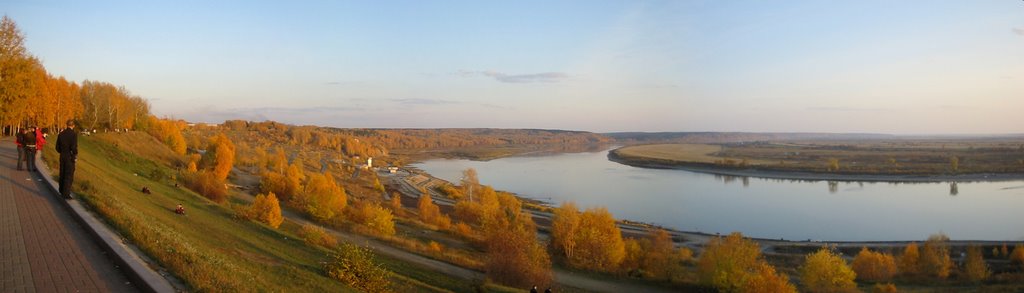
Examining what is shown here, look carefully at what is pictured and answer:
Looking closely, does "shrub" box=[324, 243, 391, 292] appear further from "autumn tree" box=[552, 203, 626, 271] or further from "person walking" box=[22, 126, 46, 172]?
"autumn tree" box=[552, 203, 626, 271]

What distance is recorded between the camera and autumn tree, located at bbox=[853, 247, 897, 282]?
19.7m

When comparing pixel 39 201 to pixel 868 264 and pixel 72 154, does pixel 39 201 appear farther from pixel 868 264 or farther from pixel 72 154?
pixel 868 264

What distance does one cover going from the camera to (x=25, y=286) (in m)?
4.45

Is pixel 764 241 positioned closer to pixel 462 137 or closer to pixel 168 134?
pixel 168 134

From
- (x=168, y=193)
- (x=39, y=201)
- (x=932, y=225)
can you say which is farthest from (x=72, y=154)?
(x=932, y=225)

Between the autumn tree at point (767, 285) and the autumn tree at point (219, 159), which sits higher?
the autumn tree at point (219, 159)

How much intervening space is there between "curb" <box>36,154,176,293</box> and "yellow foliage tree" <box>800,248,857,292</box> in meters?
17.5

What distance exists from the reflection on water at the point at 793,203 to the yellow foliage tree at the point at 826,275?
8.84 metres

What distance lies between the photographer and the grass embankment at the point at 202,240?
19.1 ft

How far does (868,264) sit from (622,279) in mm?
8854

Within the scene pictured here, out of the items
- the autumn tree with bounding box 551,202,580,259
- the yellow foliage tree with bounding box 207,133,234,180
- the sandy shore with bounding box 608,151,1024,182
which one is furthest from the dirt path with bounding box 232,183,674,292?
the sandy shore with bounding box 608,151,1024,182

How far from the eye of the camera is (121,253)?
5.31 meters

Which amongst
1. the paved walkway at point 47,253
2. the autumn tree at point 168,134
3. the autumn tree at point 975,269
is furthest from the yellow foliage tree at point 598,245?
the autumn tree at point 168,134

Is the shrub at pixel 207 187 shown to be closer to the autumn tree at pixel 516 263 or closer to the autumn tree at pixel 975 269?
the autumn tree at pixel 516 263
